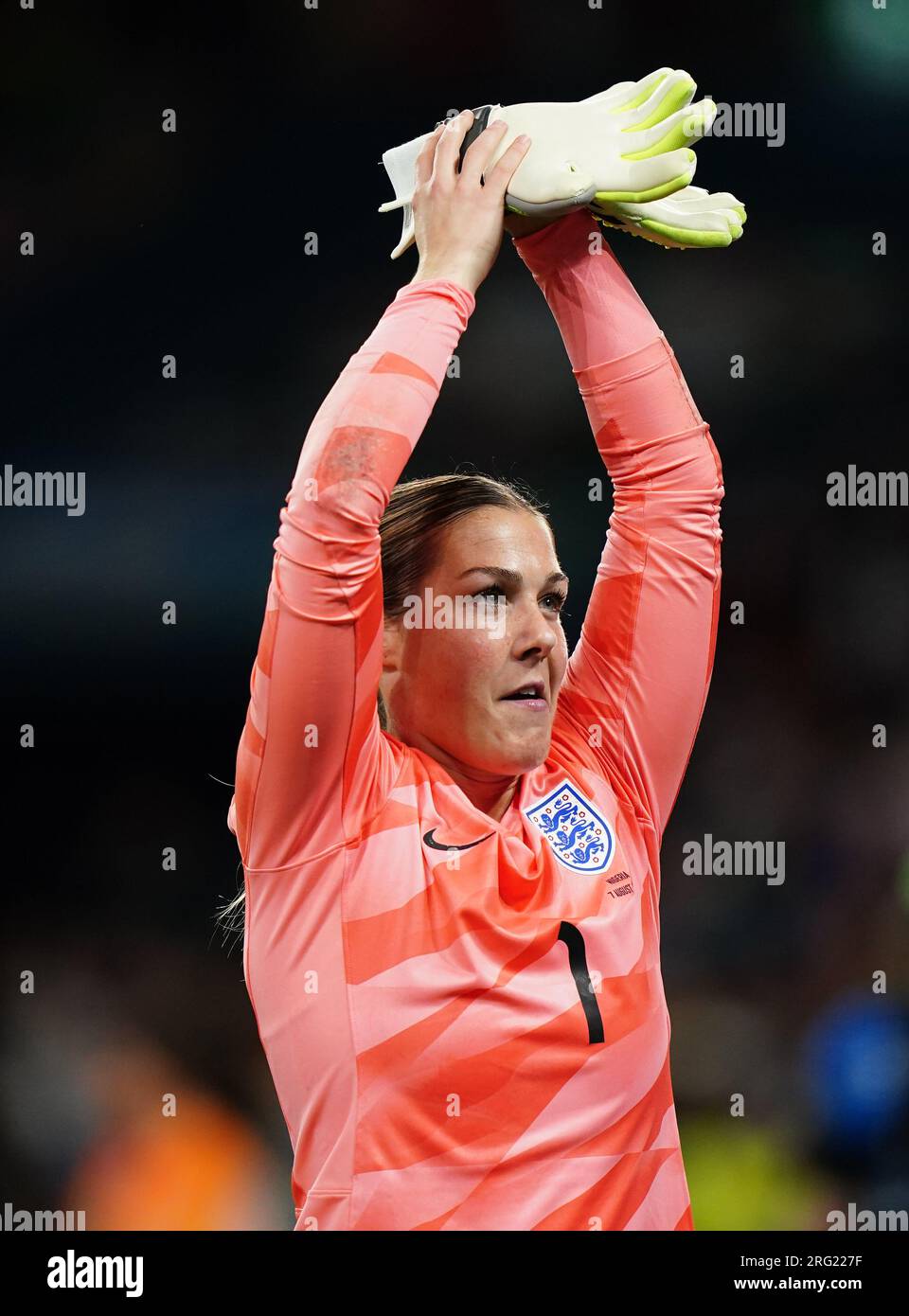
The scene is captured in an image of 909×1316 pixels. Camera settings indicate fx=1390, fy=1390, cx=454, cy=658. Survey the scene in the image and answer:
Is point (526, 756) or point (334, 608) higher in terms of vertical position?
point (334, 608)

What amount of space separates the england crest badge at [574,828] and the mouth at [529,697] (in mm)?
126

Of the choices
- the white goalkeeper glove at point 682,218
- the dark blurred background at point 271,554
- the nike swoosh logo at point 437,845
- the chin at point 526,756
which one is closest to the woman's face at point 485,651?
the chin at point 526,756

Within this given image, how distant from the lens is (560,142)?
5.07 feet

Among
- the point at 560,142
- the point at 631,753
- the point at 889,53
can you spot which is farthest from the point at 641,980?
the point at 889,53

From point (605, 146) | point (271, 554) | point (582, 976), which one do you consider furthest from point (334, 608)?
point (271, 554)

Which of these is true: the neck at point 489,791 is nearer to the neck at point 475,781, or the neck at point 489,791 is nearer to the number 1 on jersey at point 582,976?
the neck at point 475,781

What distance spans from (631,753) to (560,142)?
0.72 meters

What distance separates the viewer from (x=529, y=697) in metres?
1.60

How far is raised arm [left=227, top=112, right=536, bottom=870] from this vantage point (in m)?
1.36

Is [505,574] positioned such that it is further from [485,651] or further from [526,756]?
[526,756]

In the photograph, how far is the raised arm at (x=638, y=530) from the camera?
5.47 feet

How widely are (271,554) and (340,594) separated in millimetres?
1733

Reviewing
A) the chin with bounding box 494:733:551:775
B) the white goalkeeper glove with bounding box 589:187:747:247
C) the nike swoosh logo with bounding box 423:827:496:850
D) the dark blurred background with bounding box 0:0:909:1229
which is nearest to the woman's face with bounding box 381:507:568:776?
the chin with bounding box 494:733:551:775

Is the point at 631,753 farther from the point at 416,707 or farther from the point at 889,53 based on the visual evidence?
the point at 889,53
